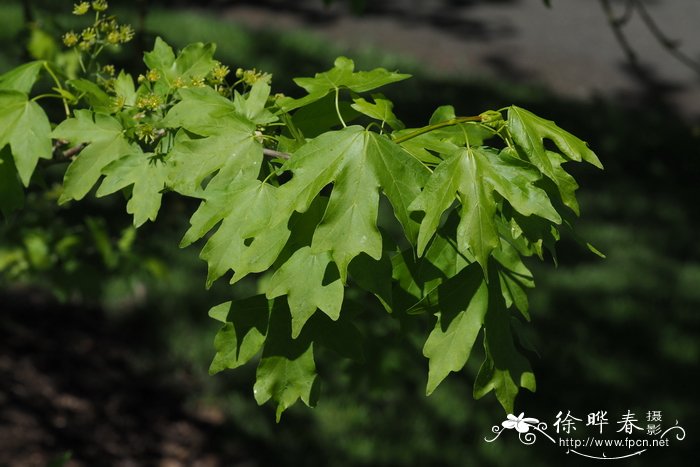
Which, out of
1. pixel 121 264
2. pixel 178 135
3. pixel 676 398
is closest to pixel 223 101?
pixel 178 135

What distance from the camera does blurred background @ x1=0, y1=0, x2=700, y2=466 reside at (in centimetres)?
365

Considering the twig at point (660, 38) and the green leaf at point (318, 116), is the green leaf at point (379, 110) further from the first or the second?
the twig at point (660, 38)

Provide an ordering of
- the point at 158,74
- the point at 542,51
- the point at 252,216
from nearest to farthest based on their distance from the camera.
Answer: the point at 252,216 < the point at 158,74 < the point at 542,51

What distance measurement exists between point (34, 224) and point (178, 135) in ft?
5.82

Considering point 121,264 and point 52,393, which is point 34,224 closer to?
point 121,264

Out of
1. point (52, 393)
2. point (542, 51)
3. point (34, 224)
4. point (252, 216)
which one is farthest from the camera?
point (542, 51)

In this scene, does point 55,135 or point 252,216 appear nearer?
point 252,216

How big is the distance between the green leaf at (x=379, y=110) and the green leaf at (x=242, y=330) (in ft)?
1.51

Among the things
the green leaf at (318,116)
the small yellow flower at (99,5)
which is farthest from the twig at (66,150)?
the green leaf at (318,116)

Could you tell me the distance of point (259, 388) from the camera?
1.96 metres

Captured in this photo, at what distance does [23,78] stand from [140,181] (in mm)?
478

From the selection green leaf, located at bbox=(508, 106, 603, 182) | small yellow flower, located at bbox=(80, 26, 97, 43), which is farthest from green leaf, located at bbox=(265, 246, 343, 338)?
small yellow flower, located at bbox=(80, 26, 97, 43)

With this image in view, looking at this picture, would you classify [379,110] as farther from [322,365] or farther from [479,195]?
[322,365]

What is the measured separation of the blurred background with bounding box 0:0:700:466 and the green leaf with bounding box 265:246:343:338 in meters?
1.64
